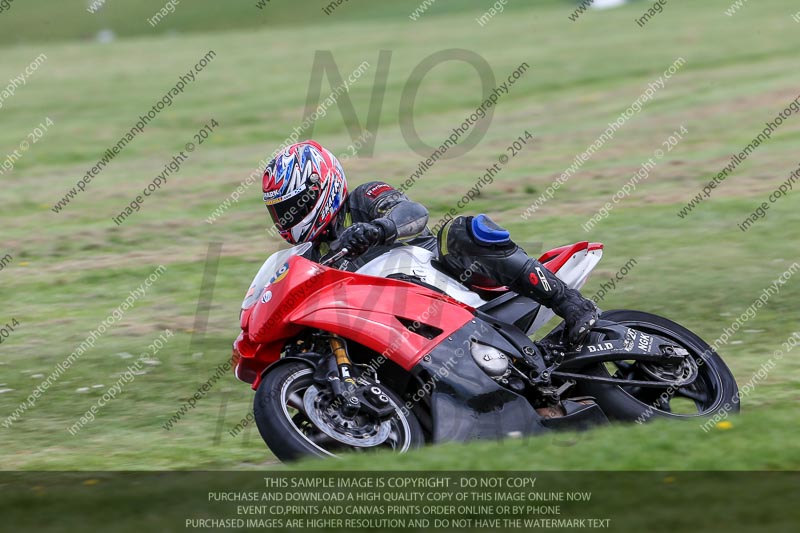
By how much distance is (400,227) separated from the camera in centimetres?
713

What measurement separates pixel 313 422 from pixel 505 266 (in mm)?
1699

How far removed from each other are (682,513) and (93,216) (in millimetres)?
14910

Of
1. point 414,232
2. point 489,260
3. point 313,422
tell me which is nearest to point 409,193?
point 414,232

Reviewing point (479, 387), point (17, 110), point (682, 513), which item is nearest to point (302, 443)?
point (479, 387)

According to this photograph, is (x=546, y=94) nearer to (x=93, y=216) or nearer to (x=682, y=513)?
(x=93, y=216)

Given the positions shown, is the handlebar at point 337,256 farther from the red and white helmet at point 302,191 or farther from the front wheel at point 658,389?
the front wheel at point 658,389

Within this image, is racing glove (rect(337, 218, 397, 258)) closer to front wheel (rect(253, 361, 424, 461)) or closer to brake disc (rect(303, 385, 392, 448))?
front wheel (rect(253, 361, 424, 461))

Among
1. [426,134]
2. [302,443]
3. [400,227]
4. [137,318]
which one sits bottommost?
[426,134]

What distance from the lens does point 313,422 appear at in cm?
631

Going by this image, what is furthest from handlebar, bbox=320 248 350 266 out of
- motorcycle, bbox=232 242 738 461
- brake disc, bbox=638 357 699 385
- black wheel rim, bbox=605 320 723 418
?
brake disc, bbox=638 357 699 385

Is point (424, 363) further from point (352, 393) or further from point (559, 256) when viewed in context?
point (559, 256)

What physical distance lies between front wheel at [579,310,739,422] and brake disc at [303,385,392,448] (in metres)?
1.57

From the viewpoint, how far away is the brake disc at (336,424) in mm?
6336

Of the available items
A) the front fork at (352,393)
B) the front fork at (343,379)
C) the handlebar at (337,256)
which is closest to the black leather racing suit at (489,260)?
the handlebar at (337,256)
